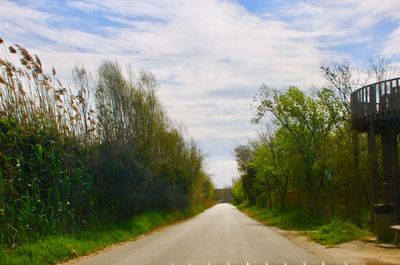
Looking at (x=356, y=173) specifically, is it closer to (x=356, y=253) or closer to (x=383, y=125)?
(x=383, y=125)

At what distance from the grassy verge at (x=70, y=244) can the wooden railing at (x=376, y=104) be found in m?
11.1

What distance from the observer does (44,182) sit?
737 inches

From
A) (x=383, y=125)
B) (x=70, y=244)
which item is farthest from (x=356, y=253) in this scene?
(x=70, y=244)

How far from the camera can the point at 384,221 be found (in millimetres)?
18453

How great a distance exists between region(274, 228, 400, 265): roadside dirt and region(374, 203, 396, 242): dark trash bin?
0.43 meters

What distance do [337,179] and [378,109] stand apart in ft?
20.8

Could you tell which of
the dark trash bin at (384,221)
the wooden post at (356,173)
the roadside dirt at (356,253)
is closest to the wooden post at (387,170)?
the dark trash bin at (384,221)

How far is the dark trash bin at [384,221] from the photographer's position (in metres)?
18.3

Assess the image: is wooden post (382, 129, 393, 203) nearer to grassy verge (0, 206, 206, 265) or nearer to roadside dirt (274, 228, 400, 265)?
roadside dirt (274, 228, 400, 265)

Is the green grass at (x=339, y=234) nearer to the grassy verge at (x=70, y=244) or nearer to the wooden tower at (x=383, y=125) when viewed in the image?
the wooden tower at (x=383, y=125)

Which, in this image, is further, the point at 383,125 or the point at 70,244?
the point at 383,125

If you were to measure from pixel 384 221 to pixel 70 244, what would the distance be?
10.6 m

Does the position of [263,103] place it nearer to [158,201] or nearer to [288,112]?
[288,112]

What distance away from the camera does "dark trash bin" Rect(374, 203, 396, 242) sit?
18.3 m
